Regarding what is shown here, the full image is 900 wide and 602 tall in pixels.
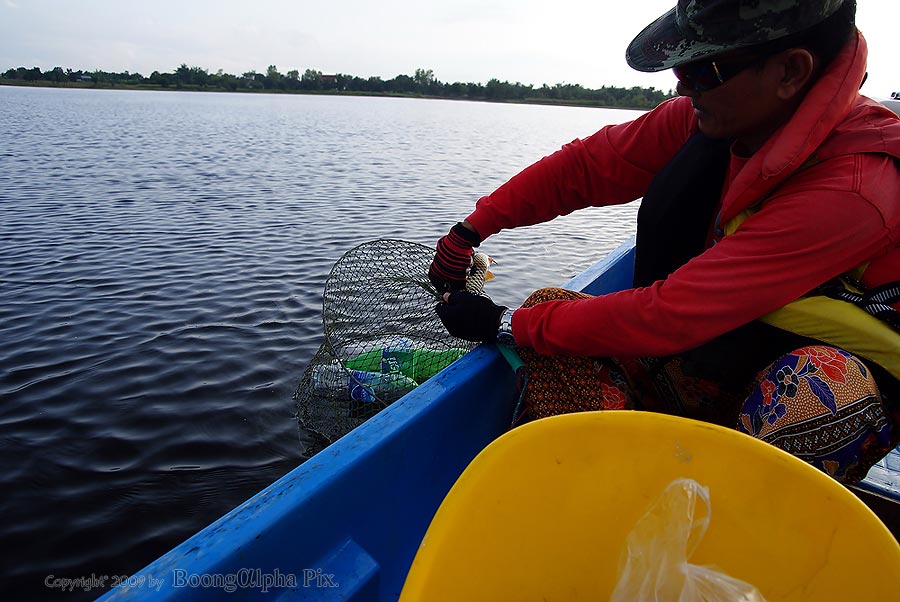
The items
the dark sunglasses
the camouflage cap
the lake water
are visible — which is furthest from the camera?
the lake water

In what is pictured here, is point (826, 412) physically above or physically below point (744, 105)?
below

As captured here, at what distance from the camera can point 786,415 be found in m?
1.41

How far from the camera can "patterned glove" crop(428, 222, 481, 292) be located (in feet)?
7.40

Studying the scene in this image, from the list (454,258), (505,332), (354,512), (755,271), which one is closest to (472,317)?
(505,332)

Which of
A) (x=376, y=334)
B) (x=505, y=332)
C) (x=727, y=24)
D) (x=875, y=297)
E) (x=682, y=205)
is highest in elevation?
(x=727, y=24)

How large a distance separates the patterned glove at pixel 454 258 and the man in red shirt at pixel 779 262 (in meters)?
0.56

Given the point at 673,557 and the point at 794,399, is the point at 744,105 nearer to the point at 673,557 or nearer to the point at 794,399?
the point at 794,399

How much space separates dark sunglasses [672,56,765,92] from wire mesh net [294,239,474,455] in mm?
1441

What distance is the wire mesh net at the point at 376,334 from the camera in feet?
9.28

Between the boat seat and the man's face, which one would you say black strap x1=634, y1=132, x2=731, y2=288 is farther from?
the boat seat

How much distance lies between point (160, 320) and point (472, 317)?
14.1ft

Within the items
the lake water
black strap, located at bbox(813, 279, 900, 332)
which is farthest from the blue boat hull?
the lake water

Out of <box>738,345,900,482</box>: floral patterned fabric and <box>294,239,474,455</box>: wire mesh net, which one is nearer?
<box>738,345,900,482</box>: floral patterned fabric

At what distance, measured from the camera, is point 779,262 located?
1380mm
